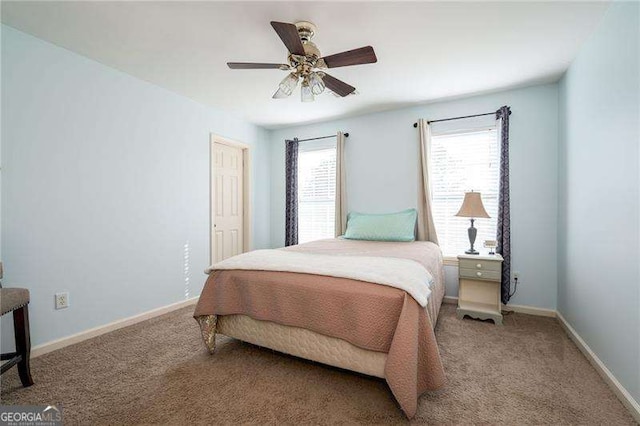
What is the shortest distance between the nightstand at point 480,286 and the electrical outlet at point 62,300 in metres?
3.58

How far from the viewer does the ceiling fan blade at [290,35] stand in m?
1.54

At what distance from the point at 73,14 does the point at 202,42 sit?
0.81m

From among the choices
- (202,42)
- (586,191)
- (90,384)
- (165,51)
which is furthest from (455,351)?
(165,51)

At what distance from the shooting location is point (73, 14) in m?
1.88

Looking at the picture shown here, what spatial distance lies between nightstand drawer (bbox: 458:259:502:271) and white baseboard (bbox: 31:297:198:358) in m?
3.17

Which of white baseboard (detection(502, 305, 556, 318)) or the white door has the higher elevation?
the white door

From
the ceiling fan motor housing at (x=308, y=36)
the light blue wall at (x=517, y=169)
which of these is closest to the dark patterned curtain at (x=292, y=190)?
the light blue wall at (x=517, y=169)

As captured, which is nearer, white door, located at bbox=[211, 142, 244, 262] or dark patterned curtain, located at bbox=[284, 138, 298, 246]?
white door, located at bbox=[211, 142, 244, 262]

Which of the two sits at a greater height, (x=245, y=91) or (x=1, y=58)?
(x=245, y=91)

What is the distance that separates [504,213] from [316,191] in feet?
8.17

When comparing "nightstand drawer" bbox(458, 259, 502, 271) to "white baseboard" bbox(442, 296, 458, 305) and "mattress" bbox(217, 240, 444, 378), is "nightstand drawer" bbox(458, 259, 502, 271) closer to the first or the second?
"white baseboard" bbox(442, 296, 458, 305)

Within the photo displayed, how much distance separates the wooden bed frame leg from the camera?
1637mm

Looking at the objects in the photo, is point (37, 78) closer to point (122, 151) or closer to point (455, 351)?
point (122, 151)

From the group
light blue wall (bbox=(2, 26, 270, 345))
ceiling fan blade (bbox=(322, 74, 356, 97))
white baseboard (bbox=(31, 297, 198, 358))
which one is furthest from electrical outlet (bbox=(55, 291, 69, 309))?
ceiling fan blade (bbox=(322, 74, 356, 97))
